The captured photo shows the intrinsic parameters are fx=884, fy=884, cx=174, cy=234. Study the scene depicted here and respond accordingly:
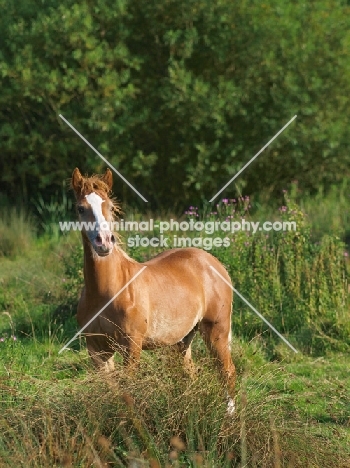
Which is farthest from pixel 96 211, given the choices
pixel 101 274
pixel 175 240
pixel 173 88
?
pixel 173 88

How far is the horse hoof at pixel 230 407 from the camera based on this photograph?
16.7ft

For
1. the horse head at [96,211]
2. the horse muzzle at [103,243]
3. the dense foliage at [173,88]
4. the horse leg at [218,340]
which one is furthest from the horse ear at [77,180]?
the dense foliage at [173,88]

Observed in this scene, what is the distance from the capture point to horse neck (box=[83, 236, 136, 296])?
580 cm

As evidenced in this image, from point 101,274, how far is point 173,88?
894cm

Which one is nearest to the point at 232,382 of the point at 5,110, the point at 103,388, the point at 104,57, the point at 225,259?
the point at 103,388

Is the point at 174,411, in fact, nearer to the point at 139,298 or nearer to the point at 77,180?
the point at 139,298

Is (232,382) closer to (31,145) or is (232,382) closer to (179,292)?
(179,292)

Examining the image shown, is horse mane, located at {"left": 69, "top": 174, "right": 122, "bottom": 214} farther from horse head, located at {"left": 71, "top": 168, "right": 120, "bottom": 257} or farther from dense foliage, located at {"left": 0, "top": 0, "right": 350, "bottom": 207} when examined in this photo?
dense foliage, located at {"left": 0, "top": 0, "right": 350, "bottom": 207}

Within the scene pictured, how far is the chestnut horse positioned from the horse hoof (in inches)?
0.6

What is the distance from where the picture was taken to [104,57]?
14258 millimetres

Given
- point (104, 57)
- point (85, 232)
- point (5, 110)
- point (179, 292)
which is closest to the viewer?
point (85, 232)

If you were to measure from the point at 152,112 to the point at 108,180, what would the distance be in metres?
8.89

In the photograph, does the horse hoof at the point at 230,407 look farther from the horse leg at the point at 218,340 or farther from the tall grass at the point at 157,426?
the horse leg at the point at 218,340

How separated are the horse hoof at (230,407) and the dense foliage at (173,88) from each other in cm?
910
